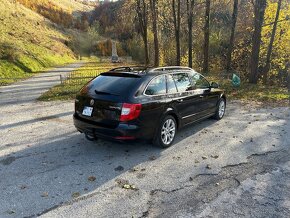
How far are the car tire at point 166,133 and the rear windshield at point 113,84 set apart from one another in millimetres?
962

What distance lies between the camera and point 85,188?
153 inches

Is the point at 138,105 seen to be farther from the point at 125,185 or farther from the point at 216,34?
the point at 216,34

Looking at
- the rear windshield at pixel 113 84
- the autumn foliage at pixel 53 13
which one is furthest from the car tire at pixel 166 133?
the autumn foliage at pixel 53 13

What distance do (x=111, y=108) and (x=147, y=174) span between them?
4.18 feet

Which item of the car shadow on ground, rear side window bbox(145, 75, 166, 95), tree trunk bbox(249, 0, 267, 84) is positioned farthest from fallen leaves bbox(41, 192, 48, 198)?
tree trunk bbox(249, 0, 267, 84)

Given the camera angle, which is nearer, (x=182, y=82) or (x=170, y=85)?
(x=170, y=85)

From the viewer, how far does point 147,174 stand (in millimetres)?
4352

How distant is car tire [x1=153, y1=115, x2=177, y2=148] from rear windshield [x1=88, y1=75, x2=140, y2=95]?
37.9 inches

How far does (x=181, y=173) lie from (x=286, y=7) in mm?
19468

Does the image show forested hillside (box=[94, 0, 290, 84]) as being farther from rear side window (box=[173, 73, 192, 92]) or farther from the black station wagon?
the black station wagon

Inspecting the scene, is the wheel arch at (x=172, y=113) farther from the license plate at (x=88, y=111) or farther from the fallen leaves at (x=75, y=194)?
the fallen leaves at (x=75, y=194)

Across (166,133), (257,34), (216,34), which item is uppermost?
(216,34)

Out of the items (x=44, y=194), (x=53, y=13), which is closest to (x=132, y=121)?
(x=44, y=194)

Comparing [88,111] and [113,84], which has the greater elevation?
[113,84]
